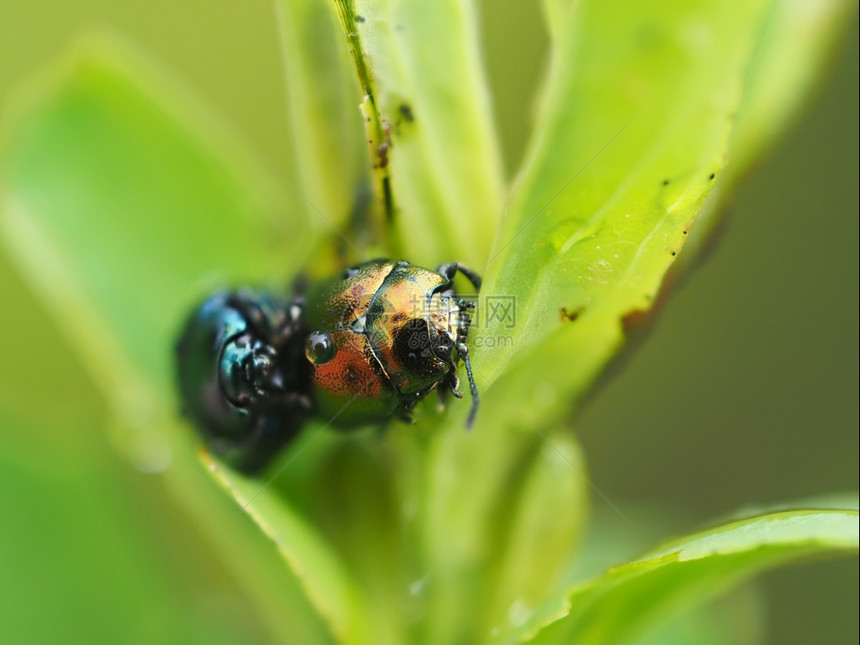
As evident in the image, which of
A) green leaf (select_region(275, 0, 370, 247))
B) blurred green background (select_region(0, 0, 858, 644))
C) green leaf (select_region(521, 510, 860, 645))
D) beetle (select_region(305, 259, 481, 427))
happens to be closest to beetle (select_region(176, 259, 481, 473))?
beetle (select_region(305, 259, 481, 427))

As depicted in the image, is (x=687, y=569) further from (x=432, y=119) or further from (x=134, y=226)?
(x=134, y=226)

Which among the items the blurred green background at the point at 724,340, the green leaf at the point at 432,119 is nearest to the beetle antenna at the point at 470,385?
the green leaf at the point at 432,119

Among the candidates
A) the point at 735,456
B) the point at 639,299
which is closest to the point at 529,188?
the point at 639,299

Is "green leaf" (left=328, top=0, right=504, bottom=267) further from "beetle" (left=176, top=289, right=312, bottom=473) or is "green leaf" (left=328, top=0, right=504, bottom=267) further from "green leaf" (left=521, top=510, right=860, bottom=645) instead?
"green leaf" (left=521, top=510, right=860, bottom=645)

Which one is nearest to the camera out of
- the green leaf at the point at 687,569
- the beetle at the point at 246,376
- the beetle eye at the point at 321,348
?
the green leaf at the point at 687,569

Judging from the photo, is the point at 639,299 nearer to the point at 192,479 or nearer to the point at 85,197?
the point at 192,479

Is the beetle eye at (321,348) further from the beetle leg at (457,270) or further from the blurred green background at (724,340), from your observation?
the blurred green background at (724,340)
